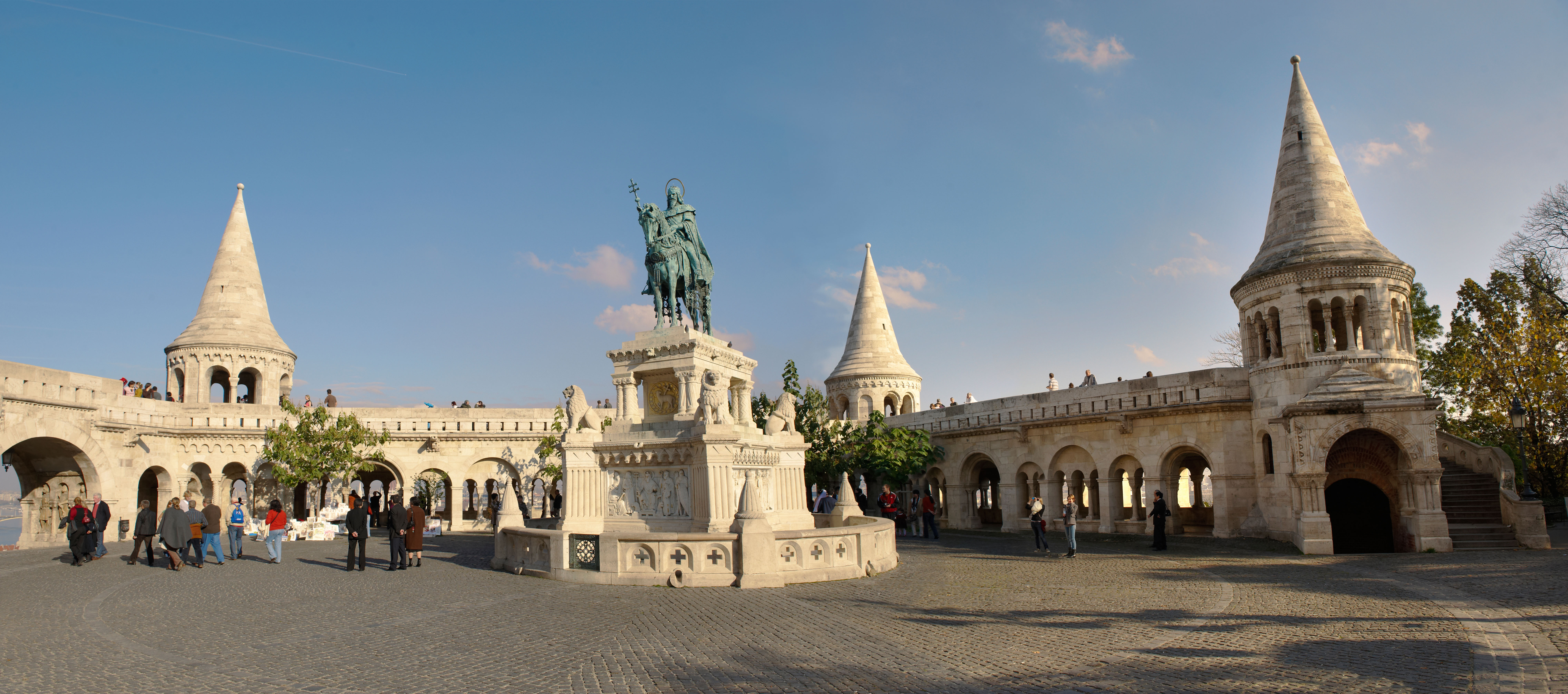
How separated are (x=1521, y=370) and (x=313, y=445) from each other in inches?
1319

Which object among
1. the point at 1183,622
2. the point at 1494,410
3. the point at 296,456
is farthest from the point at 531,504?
the point at 1494,410

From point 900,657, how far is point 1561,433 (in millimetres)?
24944

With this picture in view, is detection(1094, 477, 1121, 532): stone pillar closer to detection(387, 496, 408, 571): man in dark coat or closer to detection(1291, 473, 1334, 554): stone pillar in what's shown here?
detection(1291, 473, 1334, 554): stone pillar

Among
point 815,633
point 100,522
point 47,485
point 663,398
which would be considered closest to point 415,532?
point 663,398

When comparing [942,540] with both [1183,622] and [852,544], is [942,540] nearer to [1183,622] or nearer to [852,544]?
[852,544]

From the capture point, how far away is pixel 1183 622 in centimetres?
863

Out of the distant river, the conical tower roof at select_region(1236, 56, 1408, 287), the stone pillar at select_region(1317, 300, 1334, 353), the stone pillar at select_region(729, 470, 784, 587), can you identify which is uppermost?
the conical tower roof at select_region(1236, 56, 1408, 287)

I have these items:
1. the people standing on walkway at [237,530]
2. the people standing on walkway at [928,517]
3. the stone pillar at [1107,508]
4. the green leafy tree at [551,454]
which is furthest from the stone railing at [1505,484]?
the people standing on walkway at [237,530]

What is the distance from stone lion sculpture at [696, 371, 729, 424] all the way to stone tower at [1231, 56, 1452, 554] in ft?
37.8

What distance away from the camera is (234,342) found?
30281mm

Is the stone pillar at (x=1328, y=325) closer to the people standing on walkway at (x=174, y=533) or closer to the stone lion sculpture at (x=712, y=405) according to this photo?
the stone lion sculpture at (x=712, y=405)

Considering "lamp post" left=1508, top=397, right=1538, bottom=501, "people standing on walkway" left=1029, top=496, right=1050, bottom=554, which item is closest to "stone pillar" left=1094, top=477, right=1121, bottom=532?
"people standing on walkway" left=1029, top=496, right=1050, bottom=554

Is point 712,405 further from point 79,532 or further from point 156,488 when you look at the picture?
point 156,488

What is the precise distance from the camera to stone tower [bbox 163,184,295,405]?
30.1 metres
